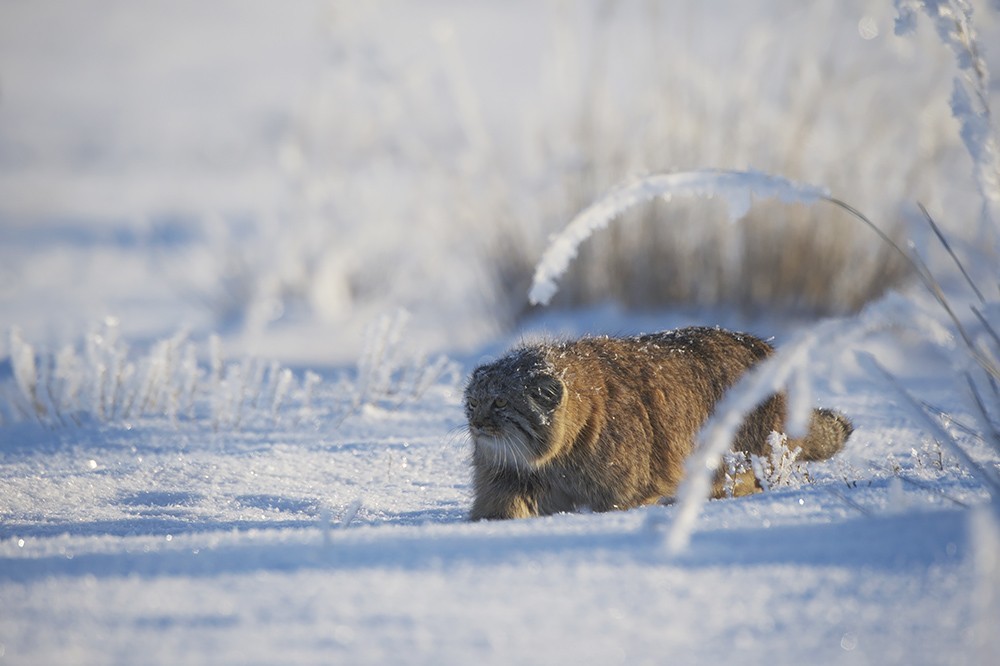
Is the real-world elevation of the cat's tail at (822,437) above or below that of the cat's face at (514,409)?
below

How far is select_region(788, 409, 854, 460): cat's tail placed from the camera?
3.47 metres

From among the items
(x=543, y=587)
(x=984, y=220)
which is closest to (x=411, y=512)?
(x=543, y=587)

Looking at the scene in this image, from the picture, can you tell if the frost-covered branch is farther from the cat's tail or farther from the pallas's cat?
the cat's tail

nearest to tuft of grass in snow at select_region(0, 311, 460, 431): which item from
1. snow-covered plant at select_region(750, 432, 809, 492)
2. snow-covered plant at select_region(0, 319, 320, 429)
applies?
snow-covered plant at select_region(0, 319, 320, 429)

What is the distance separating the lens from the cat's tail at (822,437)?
3475 millimetres

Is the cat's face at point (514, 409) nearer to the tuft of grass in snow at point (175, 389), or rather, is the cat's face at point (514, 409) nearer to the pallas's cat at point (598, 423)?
the pallas's cat at point (598, 423)

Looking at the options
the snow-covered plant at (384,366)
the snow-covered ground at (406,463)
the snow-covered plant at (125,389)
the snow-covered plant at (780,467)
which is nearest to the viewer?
the snow-covered ground at (406,463)

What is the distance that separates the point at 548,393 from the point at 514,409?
12cm

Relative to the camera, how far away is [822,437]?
11.4 ft

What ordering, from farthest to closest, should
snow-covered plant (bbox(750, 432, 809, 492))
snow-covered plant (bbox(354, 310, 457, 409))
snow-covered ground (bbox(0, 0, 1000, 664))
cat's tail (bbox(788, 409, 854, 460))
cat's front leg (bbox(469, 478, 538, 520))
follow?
snow-covered plant (bbox(354, 310, 457, 409)) < cat's tail (bbox(788, 409, 854, 460)) < cat's front leg (bbox(469, 478, 538, 520)) < snow-covered plant (bbox(750, 432, 809, 492)) < snow-covered ground (bbox(0, 0, 1000, 664))

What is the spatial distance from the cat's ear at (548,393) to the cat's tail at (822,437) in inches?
33.7

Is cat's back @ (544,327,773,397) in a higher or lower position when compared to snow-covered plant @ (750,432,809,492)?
higher

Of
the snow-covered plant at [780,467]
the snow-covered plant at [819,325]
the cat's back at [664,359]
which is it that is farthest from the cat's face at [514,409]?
the snow-covered plant at [819,325]

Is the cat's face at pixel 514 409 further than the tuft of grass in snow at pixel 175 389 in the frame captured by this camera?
No
